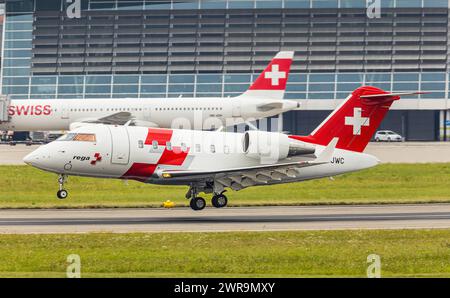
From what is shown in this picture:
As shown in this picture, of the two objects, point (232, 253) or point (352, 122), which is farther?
point (352, 122)

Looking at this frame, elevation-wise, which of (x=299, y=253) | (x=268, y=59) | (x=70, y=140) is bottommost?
(x=299, y=253)

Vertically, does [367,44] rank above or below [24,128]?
above

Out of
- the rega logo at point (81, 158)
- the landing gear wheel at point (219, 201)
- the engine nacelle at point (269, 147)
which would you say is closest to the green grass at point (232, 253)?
the rega logo at point (81, 158)

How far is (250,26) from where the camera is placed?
4203 inches

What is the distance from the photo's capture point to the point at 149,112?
75.2 meters

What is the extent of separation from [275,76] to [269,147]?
3959 cm

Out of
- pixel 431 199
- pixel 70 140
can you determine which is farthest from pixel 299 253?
pixel 431 199

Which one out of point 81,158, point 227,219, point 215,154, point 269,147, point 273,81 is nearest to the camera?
point 227,219

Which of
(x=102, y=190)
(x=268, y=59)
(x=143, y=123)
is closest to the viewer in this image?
(x=102, y=190)

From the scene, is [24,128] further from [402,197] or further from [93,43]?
[402,197]

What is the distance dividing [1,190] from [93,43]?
57.4 m

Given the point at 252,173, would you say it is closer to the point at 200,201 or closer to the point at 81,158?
the point at 200,201

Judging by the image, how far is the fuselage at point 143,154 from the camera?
121 feet

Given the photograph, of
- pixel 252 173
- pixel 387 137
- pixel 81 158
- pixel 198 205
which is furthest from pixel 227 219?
pixel 387 137
